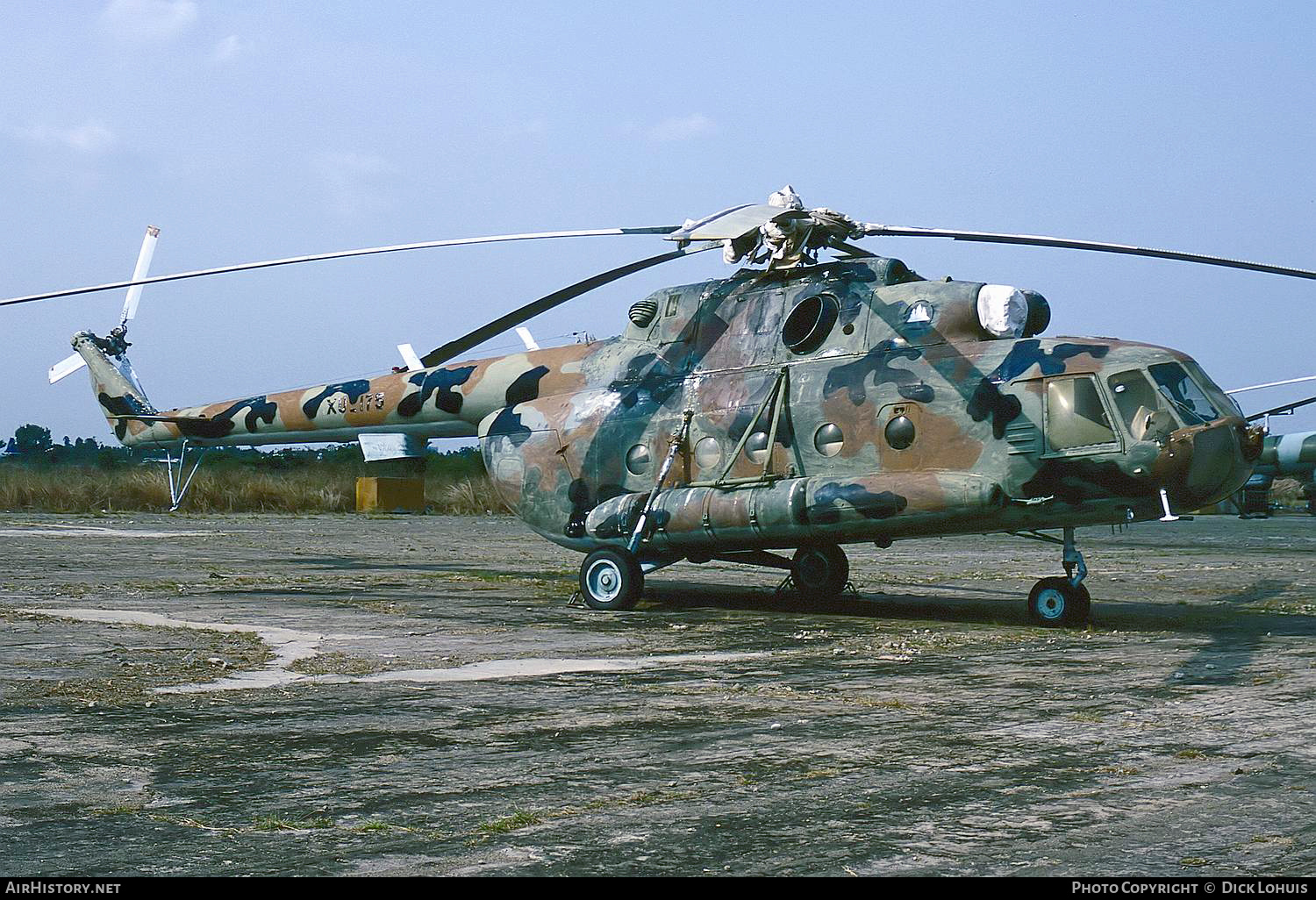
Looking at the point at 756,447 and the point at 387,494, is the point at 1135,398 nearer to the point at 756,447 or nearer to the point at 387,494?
the point at 756,447

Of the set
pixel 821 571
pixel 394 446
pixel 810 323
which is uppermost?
pixel 810 323

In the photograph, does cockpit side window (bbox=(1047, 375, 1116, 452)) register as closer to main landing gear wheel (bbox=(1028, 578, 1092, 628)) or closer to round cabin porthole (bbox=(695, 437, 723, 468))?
main landing gear wheel (bbox=(1028, 578, 1092, 628))

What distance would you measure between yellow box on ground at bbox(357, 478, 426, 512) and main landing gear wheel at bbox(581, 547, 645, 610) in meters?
30.3

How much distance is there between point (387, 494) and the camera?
147ft

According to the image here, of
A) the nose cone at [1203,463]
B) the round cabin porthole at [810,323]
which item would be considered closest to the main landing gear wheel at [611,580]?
the round cabin porthole at [810,323]

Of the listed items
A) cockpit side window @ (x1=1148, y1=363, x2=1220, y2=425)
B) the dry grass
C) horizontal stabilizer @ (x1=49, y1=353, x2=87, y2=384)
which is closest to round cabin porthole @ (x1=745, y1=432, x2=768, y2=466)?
cockpit side window @ (x1=1148, y1=363, x2=1220, y2=425)

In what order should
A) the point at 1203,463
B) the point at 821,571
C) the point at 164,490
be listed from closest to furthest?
the point at 1203,463 → the point at 821,571 → the point at 164,490

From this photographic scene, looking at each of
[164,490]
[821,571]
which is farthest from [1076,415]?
[164,490]

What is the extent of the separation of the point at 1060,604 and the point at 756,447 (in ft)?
11.6

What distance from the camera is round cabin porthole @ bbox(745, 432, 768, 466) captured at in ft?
45.5
